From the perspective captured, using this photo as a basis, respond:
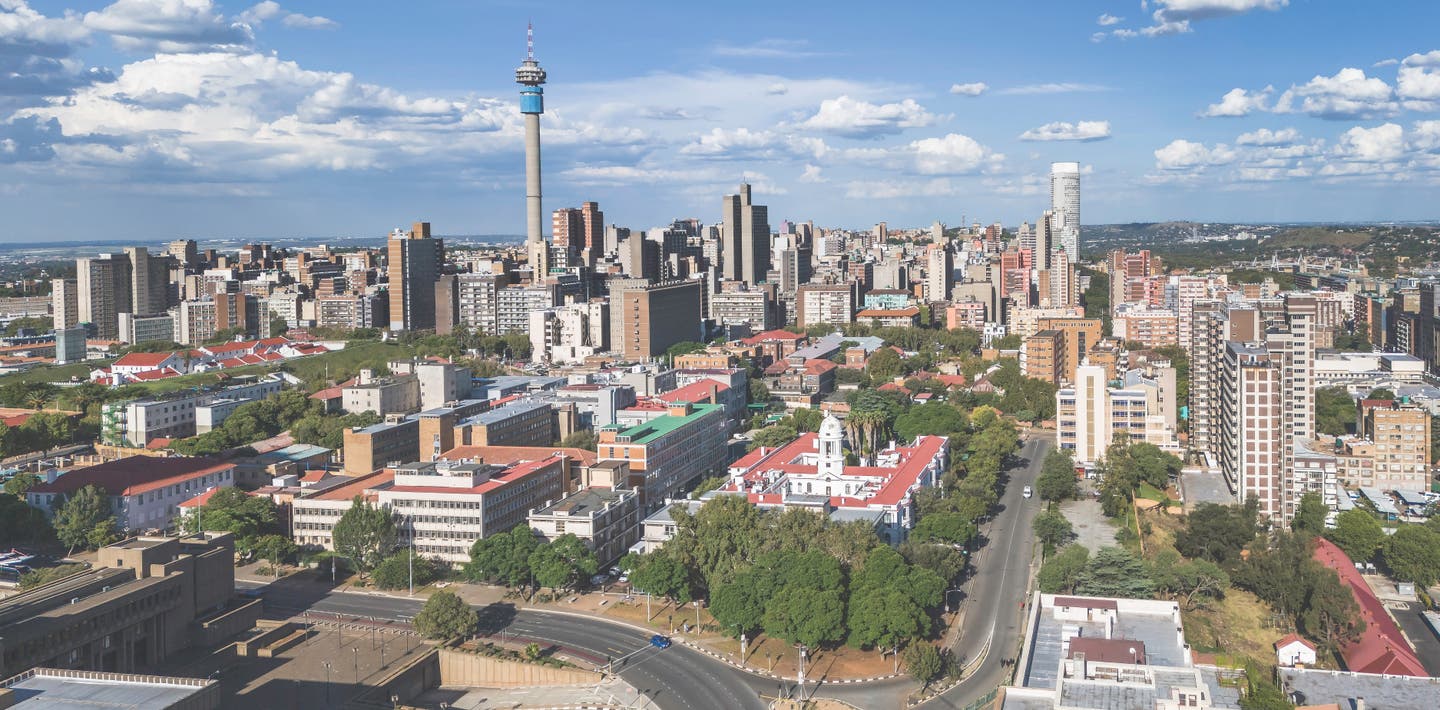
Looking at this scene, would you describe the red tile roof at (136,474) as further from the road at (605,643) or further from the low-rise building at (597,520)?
the low-rise building at (597,520)

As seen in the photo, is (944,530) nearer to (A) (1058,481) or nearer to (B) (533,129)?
(A) (1058,481)

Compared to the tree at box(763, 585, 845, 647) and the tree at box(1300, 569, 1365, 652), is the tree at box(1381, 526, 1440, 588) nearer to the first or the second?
the tree at box(1300, 569, 1365, 652)

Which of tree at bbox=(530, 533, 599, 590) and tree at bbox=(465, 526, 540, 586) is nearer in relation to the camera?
tree at bbox=(530, 533, 599, 590)

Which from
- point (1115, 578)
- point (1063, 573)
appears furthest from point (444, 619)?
point (1115, 578)

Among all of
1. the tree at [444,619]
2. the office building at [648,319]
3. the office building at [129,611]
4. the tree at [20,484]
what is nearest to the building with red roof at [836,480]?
the tree at [444,619]

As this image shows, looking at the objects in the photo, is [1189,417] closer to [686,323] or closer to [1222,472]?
[1222,472]

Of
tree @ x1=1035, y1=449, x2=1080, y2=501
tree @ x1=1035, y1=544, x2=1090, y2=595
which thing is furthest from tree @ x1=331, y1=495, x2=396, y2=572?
tree @ x1=1035, y1=449, x2=1080, y2=501
